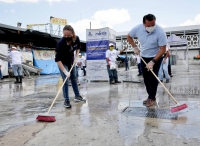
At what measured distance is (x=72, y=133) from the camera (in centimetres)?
273

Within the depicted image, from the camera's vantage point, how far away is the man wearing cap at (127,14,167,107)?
4.00 meters

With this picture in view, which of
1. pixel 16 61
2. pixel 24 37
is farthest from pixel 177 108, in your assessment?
pixel 24 37

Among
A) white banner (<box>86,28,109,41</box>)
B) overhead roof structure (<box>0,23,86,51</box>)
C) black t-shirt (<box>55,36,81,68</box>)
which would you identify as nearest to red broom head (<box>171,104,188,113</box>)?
black t-shirt (<box>55,36,81,68</box>)

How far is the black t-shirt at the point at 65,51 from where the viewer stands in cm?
426

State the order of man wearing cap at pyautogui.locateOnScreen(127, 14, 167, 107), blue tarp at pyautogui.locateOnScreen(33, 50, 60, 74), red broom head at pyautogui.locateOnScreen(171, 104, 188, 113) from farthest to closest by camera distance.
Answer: blue tarp at pyautogui.locateOnScreen(33, 50, 60, 74), man wearing cap at pyautogui.locateOnScreen(127, 14, 167, 107), red broom head at pyautogui.locateOnScreen(171, 104, 188, 113)

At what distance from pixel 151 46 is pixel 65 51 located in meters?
1.76

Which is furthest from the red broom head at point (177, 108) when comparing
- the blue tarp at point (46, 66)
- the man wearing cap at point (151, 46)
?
the blue tarp at point (46, 66)

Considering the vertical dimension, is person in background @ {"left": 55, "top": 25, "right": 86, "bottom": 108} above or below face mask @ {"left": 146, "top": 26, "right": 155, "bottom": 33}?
below

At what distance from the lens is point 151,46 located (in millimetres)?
4234

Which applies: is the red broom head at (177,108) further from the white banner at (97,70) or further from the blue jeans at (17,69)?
the blue jeans at (17,69)

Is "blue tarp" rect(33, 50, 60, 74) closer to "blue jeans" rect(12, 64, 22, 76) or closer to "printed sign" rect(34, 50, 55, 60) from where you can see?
"printed sign" rect(34, 50, 55, 60)

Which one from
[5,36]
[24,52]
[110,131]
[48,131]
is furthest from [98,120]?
[24,52]

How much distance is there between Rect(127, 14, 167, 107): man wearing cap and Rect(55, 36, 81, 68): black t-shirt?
124 centimetres

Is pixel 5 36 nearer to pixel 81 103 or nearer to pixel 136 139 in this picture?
pixel 81 103
